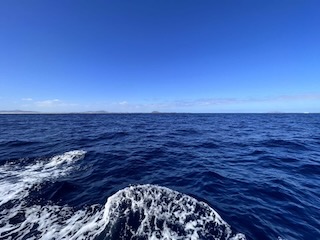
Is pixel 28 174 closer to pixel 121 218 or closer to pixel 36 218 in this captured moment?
pixel 36 218

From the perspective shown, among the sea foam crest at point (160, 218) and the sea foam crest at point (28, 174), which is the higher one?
the sea foam crest at point (28, 174)

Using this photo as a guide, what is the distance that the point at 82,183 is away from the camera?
797 centimetres

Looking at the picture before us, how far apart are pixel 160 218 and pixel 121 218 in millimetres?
1285

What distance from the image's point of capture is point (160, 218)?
5305 mm

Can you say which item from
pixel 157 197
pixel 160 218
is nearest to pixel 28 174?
pixel 157 197

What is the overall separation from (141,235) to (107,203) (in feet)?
6.84

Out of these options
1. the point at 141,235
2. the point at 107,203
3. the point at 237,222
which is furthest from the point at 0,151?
the point at 237,222

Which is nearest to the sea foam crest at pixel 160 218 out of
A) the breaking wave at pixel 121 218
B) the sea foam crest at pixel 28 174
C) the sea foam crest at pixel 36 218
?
the breaking wave at pixel 121 218

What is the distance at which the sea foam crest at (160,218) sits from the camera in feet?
15.5

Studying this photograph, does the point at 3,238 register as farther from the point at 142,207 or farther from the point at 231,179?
the point at 231,179

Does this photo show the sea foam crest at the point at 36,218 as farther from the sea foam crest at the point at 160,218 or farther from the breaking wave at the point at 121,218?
the sea foam crest at the point at 160,218

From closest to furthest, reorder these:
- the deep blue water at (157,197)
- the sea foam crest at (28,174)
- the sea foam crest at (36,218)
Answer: the sea foam crest at (36,218) < the deep blue water at (157,197) < the sea foam crest at (28,174)

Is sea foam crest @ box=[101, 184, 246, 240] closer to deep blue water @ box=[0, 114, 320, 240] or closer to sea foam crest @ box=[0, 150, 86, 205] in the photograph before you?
deep blue water @ box=[0, 114, 320, 240]

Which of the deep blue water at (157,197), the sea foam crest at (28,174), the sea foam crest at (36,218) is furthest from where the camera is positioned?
the sea foam crest at (28,174)
